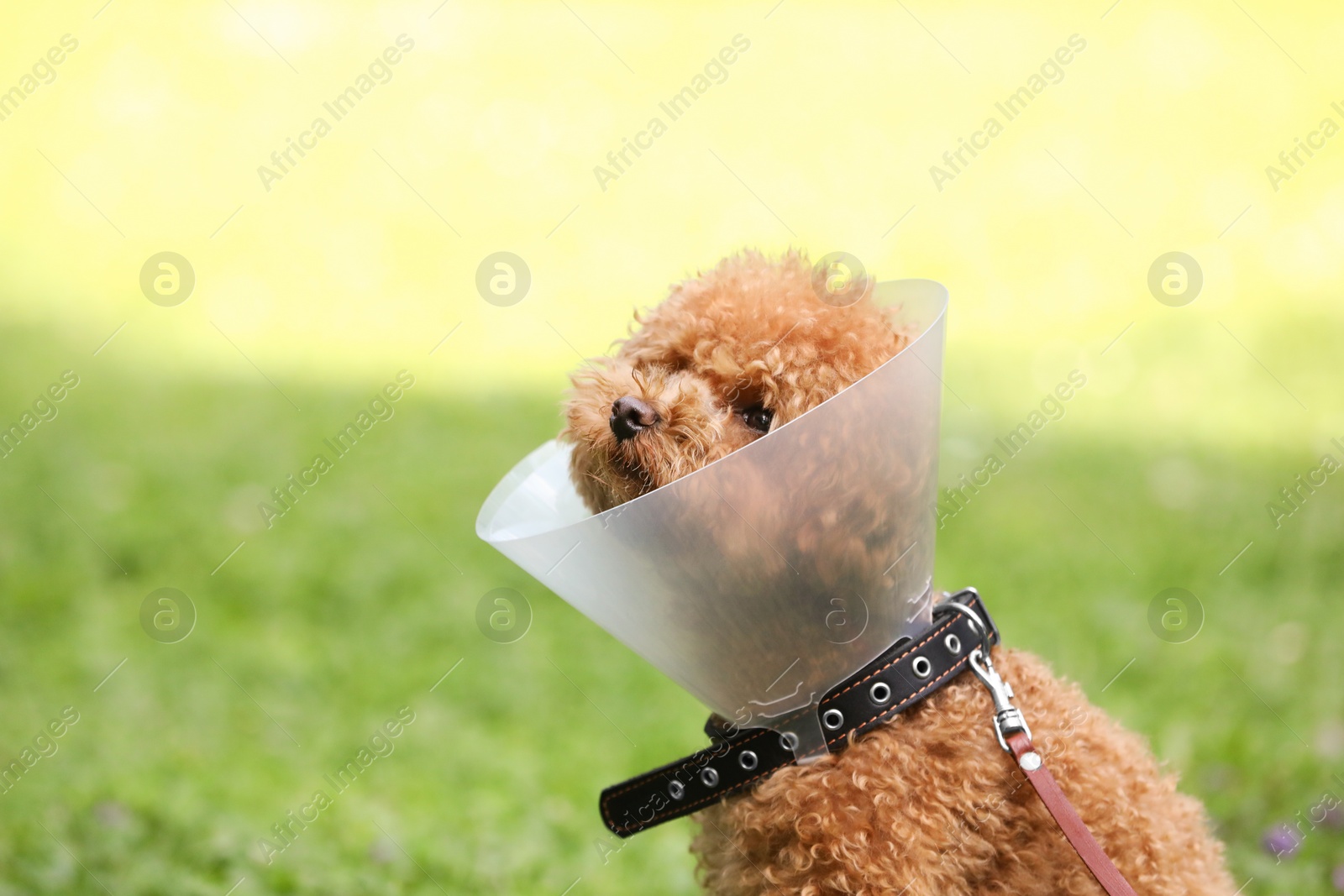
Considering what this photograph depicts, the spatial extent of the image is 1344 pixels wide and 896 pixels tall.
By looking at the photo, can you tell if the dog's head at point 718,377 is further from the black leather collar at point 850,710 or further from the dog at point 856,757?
the black leather collar at point 850,710

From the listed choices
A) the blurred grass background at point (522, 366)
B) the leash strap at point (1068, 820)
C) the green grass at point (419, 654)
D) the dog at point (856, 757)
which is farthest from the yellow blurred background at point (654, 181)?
the leash strap at point (1068, 820)

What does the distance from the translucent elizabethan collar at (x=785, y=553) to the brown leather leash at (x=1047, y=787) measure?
0.15 metres

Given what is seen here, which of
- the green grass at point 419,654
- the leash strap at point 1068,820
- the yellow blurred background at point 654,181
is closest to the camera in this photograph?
the leash strap at point 1068,820

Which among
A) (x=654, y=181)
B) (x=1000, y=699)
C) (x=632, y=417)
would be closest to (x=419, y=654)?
(x=632, y=417)

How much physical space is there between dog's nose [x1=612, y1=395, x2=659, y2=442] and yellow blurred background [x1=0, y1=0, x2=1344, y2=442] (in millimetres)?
2994

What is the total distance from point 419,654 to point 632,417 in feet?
6.52

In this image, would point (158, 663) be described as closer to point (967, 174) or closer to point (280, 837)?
point (280, 837)

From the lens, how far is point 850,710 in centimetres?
127

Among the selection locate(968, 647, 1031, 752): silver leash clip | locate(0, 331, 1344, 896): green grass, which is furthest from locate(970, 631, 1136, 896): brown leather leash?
locate(0, 331, 1344, 896): green grass

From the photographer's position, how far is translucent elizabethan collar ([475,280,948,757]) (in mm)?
1177

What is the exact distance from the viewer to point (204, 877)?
6.93 ft

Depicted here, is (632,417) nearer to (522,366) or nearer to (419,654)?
(419,654)

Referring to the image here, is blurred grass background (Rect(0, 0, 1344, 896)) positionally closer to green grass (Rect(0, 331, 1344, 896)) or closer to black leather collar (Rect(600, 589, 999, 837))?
green grass (Rect(0, 331, 1344, 896))

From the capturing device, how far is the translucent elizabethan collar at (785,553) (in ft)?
3.86
